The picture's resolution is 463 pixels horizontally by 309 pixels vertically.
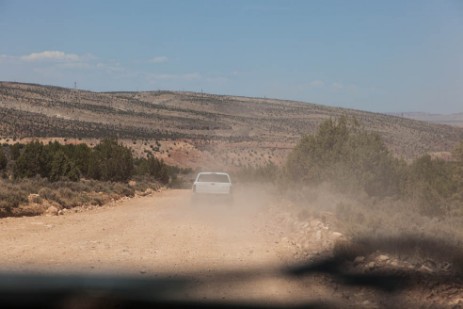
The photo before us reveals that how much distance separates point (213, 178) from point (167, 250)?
1078 cm

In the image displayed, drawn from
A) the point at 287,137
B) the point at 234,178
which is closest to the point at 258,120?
the point at 287,137

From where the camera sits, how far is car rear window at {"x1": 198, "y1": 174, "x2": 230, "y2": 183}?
76.3 ft

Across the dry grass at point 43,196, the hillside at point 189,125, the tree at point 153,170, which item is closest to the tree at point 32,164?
the dry grass at point 43,196

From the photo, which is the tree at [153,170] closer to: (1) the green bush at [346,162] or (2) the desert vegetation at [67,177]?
(2) the desert vegetation at [67,177]

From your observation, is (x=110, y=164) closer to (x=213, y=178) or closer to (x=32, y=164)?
(x=32, y=164)

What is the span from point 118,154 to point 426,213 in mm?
26971

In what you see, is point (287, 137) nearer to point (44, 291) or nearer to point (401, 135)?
point (401, 135)

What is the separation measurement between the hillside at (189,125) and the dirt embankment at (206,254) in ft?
160

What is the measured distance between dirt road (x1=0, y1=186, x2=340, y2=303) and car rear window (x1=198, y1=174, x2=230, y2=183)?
268cm

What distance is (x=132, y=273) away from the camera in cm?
1003

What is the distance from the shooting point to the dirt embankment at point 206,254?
29.0 ft

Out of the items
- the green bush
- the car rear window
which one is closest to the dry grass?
the car rear window

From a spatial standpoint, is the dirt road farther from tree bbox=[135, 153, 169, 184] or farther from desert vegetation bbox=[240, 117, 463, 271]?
tree bbox=[135, 153, 169, 184]

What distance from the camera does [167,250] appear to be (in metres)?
12.7
